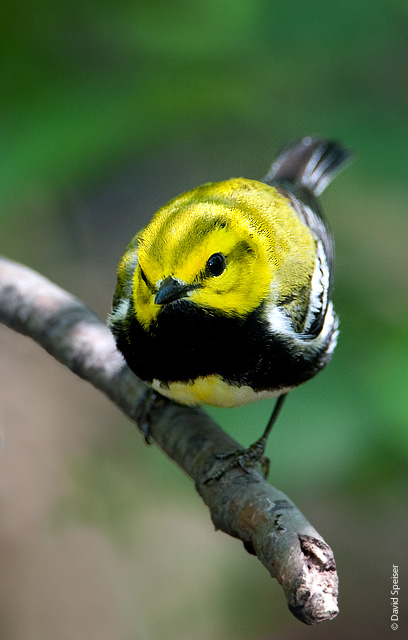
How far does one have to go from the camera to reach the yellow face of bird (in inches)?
91.0

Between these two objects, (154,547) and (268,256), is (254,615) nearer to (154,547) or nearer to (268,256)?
(154,547)

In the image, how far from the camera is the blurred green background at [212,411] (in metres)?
3.17

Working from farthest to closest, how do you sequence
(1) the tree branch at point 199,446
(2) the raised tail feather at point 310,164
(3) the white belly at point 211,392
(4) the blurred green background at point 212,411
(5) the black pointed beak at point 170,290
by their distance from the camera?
1. (2) the raised tail feather at point 310,164
2. (4) the blurred green background at point 212,411
3. (3) the white belly at point 211,392
4. (5) the black pointed beak at point 170,290
5. (1) the tree branch at point 199,446

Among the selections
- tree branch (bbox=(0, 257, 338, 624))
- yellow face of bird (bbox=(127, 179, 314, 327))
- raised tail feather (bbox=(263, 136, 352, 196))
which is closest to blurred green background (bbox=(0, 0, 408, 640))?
raised tail feather (bbox=(263, 136, 352, 196))

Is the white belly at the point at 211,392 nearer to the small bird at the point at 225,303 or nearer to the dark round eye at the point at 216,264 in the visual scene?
the small bird at the point at 225,303

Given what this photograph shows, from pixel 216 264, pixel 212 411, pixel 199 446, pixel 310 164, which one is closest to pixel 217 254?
pixel 216 264

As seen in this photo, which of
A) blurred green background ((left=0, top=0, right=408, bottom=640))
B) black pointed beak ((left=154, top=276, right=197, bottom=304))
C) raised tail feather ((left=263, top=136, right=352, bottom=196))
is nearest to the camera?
black pointed beak ((left=154, top=276, right=197, bottom=304))

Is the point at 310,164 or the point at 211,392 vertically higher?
the point at 310,164

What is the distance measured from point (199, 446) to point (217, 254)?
0.71 metres

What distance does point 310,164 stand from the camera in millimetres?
3889

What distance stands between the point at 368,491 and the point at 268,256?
46.1 inches

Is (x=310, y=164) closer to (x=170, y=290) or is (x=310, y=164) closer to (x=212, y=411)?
(x=212, y=411)

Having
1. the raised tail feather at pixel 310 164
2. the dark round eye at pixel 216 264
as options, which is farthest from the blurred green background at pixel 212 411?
the dark round eye at pixel 216 264

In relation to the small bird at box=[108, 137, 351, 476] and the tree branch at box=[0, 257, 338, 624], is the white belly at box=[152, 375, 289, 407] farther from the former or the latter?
the tree branch at box=[0, 257, 338, 624]
